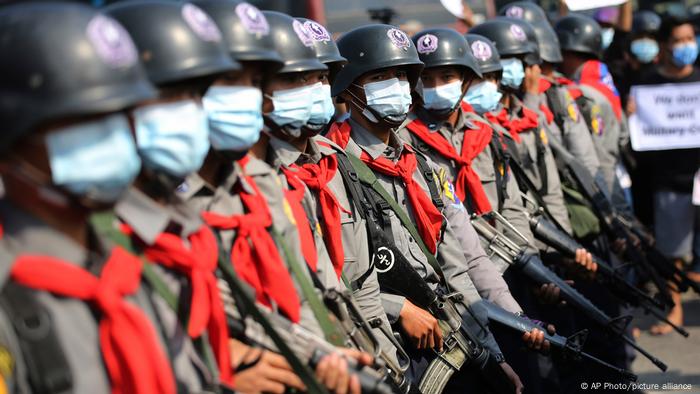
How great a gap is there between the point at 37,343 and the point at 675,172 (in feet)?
24.2

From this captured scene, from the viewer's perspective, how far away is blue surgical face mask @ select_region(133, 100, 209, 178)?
2459 mm

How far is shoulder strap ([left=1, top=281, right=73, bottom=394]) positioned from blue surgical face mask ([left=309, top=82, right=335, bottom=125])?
5.87ft

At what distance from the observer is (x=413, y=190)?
438 centimetres

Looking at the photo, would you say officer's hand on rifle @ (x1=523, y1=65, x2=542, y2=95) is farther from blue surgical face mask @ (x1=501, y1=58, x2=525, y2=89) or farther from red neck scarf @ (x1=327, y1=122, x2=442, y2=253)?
red neck scarf @ (x1=327, y1=122, x2=442, y2=253)

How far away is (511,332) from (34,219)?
2980mm

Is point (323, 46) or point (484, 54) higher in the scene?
point (323, 46)

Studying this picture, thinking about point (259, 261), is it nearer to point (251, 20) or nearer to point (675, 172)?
point (251, 20)

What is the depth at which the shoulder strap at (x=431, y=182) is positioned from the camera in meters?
4.52

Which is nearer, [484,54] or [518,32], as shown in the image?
[484,54]

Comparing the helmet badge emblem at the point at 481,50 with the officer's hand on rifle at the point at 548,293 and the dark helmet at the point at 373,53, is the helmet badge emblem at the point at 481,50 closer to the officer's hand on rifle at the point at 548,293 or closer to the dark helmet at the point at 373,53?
the dark helmet at the point at 373,53

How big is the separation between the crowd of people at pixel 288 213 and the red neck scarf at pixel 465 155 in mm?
17

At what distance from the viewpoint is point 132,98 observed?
228 centimetres

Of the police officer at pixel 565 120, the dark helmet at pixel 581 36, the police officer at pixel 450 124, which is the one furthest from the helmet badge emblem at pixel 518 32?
the dark helmet at pixel 581 36

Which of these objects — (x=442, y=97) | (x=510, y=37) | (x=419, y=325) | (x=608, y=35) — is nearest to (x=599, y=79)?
(x=608, y=35)
